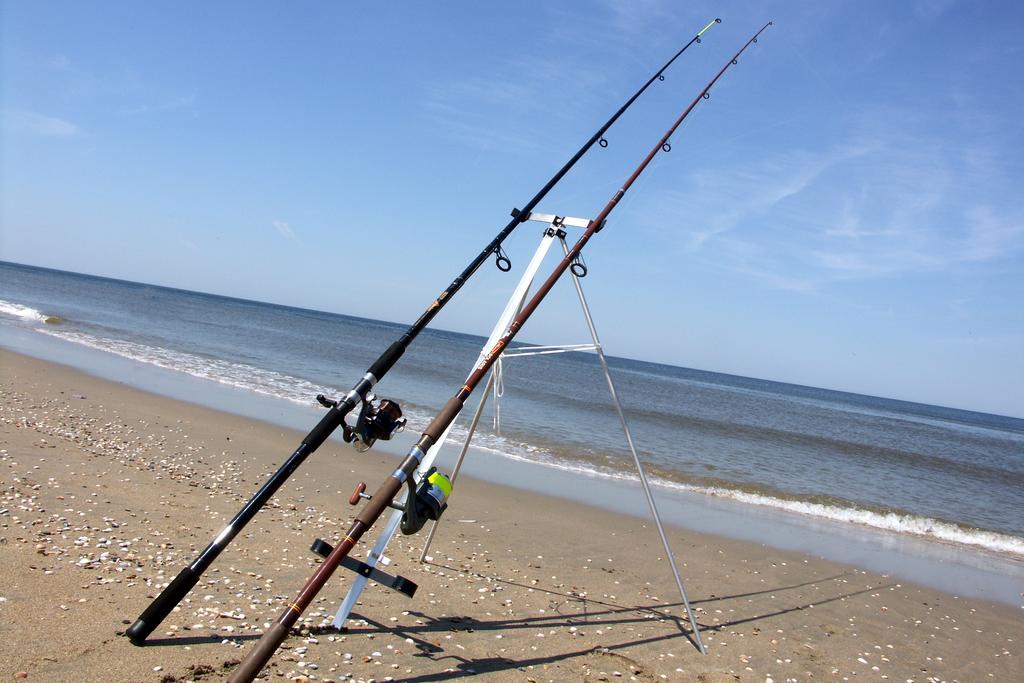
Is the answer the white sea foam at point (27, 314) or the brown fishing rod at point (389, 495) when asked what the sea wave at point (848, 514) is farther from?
the white sea foam at point (27, 314)

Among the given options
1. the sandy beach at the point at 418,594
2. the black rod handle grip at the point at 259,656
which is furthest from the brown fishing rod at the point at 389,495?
the sandy beach at the point at 418,594

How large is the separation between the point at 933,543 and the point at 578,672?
8.95m

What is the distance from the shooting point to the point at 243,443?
9734 millimetres

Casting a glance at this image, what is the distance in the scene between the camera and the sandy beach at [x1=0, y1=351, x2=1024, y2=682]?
12.3 feet

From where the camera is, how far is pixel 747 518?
33.2ft

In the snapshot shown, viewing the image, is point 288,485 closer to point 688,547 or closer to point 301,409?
point 688,547

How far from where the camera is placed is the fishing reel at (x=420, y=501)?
126 inches

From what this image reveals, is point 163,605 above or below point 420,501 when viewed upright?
below

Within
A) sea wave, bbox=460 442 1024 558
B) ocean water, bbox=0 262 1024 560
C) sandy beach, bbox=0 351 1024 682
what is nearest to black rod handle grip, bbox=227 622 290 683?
sandy beach, bbox=0 351 1024 682

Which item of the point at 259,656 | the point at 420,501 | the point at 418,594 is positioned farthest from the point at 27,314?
the point at 259,656

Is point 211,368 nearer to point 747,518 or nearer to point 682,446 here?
point 682,446

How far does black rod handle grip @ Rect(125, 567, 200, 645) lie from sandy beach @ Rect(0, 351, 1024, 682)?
148 mm

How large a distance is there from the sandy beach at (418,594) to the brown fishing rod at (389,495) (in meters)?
0.91

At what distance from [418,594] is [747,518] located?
6629 millimetres
